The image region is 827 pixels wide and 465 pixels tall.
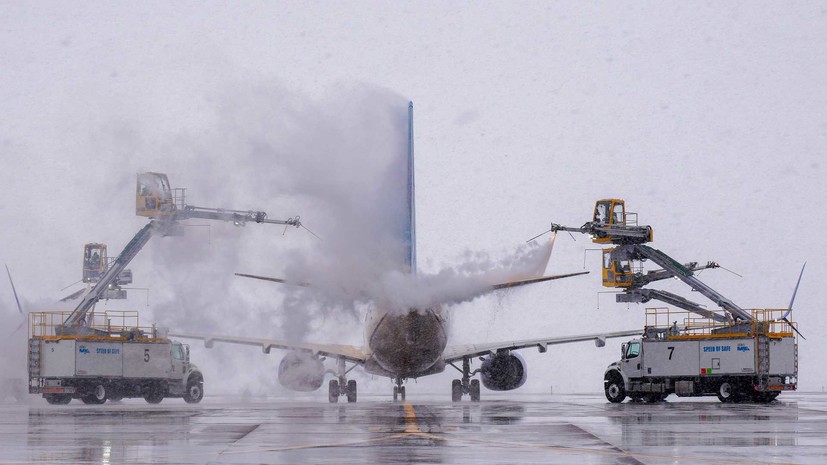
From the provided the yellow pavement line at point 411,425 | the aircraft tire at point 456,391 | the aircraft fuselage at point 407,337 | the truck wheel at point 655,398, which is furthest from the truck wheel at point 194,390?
the yellow pavement line at point 411,425

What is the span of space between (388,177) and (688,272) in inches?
862

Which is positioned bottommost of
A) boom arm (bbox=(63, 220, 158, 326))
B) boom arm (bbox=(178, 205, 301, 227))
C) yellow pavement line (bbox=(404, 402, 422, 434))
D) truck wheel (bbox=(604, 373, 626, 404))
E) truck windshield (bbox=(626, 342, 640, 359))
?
truck wheel (bbox=(604, 373, 626, 404))

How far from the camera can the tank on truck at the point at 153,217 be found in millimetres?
54812

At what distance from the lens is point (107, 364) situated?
162 ft

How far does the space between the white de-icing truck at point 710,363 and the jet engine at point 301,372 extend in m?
14.7

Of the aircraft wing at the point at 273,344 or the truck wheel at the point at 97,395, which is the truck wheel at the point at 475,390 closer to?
the aircraft wing at the point at 273,344

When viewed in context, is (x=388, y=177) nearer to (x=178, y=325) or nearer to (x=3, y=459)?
(x=178, y=325)

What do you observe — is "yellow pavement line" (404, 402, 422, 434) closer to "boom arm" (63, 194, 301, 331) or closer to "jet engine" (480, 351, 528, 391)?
"boom arm" (63, 194, 301, 331)

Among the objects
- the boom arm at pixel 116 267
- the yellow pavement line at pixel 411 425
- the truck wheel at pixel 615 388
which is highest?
the boom arm at pixel 116 267

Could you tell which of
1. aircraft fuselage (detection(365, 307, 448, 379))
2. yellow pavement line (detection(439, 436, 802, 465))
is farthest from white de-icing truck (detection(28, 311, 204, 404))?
yellow pavement line (detection(439, 436, 802, 465))

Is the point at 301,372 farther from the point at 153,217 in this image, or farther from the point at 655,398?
the point at 655,398

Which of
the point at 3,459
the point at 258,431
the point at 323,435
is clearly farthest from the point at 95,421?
the point at 3,459

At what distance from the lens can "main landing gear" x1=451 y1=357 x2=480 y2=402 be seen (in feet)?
182

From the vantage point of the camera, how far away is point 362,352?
196 ft
